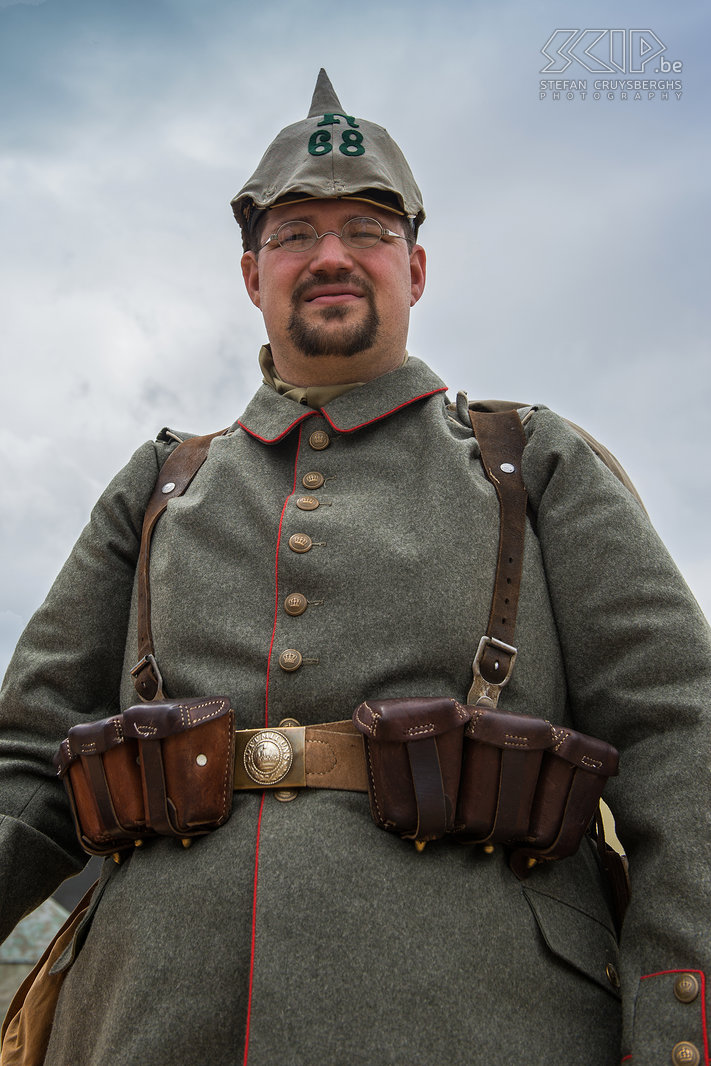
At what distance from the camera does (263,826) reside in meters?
1.62

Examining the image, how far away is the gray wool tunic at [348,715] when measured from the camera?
1.48 meters

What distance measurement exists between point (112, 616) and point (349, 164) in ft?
4.44

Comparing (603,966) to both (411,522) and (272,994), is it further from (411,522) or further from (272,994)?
(411,522)

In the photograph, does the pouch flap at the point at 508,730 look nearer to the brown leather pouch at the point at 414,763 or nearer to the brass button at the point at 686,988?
the brown leather pouch at the point at 414,763

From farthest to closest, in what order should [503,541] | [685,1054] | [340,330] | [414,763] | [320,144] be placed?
1. [320,144]
2. [340,330]
3. [503,541]
4. [414,763]
5. [685,1054]

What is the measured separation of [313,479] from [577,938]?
111 centimetres

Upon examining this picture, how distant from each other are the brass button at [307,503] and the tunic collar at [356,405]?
0.22 m

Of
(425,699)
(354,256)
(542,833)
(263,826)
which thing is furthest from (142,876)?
(354,256)

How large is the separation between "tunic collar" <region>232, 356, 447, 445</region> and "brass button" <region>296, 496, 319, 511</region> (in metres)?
0.22

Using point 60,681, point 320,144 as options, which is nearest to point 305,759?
point 60,681

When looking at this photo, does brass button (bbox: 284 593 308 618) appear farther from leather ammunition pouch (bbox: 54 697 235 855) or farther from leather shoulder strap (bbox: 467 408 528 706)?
leather shoulder strap (bbox: 467 408 528 706)

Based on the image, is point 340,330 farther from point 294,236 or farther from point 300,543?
point 300,543

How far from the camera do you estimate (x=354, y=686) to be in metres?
1.75

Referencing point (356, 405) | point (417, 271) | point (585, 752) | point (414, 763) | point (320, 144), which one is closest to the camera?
point (414, 763)
